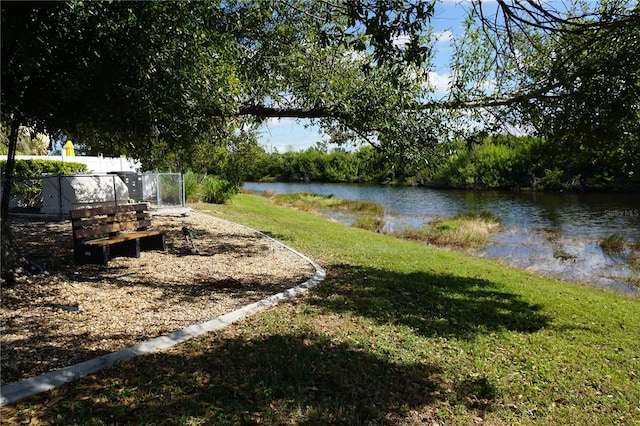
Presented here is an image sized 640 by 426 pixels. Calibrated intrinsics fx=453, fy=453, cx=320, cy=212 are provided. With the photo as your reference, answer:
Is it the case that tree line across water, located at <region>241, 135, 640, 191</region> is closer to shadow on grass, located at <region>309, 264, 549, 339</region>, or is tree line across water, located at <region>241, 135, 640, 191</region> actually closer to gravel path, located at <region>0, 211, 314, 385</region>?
shadow on grass, located at <region>309, 264, 549, 339</region>

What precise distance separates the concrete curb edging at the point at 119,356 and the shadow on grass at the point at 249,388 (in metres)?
0.10

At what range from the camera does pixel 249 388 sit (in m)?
3.68

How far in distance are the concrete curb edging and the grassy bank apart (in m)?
0.11

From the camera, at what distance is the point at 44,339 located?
423 cm

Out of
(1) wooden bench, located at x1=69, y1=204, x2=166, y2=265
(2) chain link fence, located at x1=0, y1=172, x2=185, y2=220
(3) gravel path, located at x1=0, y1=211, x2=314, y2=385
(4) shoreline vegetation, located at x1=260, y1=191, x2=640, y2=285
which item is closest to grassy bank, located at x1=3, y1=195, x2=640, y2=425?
(3) gravel path, located at x1=0, y1=211, x2=314, y2=385

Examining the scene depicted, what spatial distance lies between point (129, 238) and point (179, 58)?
10.7ft

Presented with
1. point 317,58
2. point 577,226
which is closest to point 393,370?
point 317,58

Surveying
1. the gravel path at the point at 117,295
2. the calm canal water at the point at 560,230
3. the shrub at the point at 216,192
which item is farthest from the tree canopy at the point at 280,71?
the shrub at the point at 216,192

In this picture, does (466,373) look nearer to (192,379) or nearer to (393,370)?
(393,370)

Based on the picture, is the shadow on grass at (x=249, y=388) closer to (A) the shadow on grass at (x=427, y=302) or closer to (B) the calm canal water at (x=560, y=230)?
(A) the shadow on grass at (x=427, y=302)

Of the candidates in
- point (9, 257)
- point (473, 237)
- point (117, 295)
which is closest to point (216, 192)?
point (473, 237)

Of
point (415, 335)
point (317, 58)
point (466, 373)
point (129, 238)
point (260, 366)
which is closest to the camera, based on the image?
point (260, 366)

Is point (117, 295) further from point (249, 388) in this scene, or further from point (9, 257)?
point (249, 388)

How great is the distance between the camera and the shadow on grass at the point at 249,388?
3246 mm
